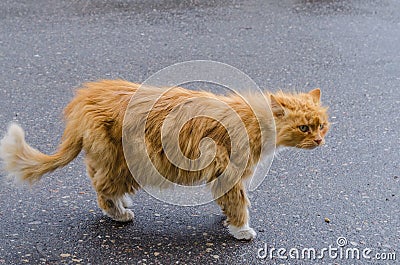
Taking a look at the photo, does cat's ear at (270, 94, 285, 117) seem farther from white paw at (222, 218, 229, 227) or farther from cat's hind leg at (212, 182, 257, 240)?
white paw at (222, 218, 229, 227)

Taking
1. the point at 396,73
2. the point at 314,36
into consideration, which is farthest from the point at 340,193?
the point at 314,36

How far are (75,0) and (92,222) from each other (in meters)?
3.97

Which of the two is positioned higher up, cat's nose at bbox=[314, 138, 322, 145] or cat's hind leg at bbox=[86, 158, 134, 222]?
cat's nose at bbox=[314, 138, 322, 145]

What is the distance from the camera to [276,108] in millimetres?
3314

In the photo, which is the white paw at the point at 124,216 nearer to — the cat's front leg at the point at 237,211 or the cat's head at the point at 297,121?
the cat's front leg at the point at 237,211

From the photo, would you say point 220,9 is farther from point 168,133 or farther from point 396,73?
point 168,133

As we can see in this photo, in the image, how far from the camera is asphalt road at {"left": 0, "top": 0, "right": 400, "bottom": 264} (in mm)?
3506

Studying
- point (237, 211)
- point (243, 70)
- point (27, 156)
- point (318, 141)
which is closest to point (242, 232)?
point (237, 211)

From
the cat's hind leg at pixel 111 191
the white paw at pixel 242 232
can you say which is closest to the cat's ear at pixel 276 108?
the white paw at pixel 242 232

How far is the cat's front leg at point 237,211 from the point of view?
3412 mm

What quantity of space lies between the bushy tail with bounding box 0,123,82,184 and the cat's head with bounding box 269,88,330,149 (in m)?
1.01

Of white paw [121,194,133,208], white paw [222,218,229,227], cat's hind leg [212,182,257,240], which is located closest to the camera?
cat's hind leg [212,182,257,240]

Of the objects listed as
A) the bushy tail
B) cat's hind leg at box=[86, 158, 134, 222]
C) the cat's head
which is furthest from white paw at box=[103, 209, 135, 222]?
the cat's head

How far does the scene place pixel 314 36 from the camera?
20.9 ft
